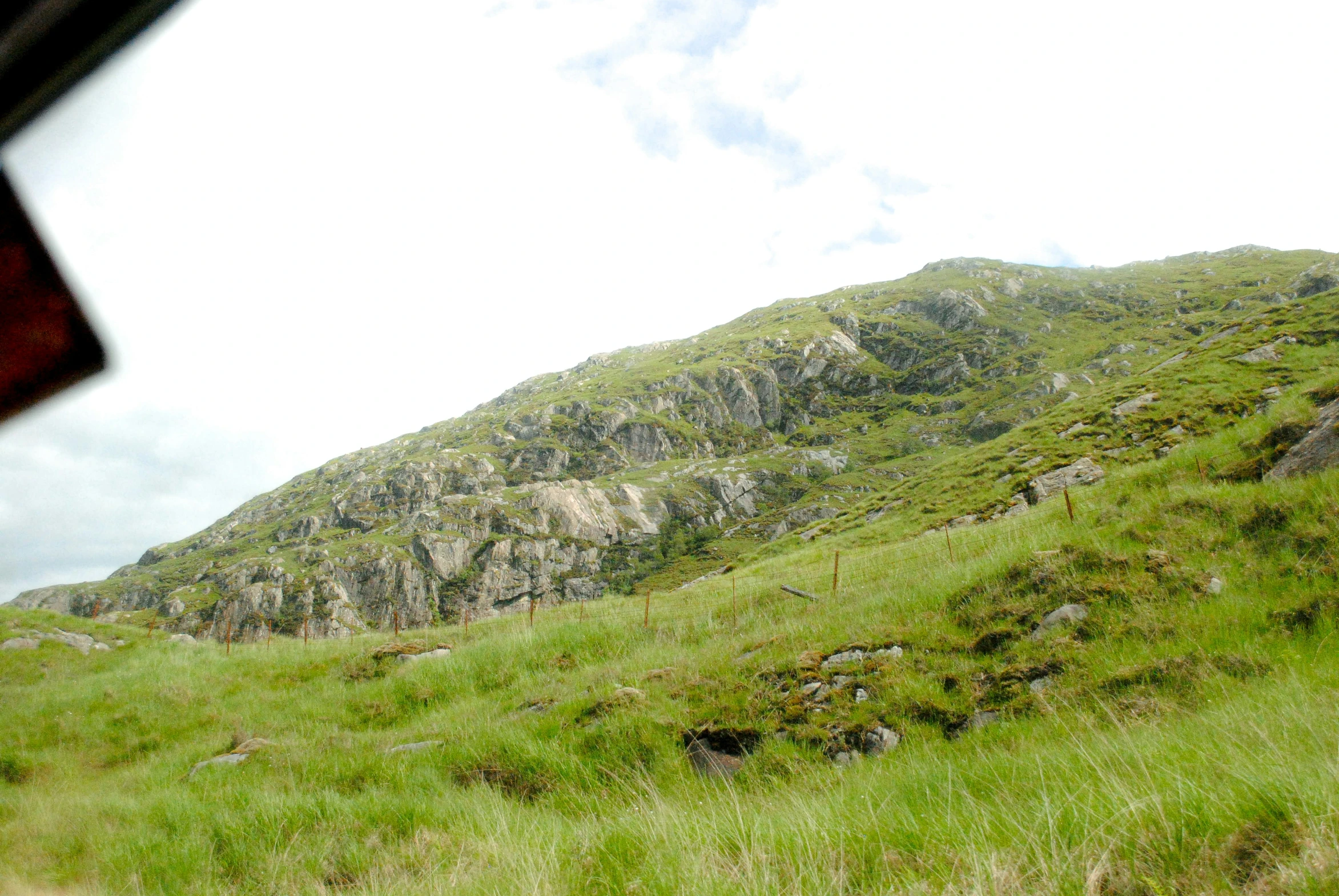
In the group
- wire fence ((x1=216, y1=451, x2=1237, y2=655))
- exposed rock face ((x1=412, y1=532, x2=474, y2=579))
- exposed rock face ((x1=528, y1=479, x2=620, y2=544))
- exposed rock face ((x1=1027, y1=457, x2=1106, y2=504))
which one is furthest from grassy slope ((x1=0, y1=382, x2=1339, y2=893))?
exposed rock face ((x1=528, y1=479, x2=620, y2=544))

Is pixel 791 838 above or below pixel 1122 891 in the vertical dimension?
below

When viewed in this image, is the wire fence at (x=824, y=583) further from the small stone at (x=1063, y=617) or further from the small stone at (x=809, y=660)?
the small stone at (x=809, y=660)

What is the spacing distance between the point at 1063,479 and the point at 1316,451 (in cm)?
1794

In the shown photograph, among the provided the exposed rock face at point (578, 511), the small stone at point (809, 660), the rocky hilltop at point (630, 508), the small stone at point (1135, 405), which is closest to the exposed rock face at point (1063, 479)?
the small stone at point (1135, 405)

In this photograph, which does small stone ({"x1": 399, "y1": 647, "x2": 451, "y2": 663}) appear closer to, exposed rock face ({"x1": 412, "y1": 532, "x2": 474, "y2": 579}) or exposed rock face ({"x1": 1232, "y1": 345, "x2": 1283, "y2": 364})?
exposed rock face ({"x1": 1232, "y1": 345, "x2": 1283, "y2": 364})

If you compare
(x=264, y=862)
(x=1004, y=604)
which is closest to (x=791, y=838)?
(x=264, y=862)

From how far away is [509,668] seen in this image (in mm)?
14039

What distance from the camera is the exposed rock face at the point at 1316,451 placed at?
1013cm

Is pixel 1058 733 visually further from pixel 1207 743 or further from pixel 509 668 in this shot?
pixel 509 668

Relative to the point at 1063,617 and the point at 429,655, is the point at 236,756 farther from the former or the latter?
the point at 1063,617

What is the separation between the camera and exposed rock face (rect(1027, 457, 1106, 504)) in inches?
1019

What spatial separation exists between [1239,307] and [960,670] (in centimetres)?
17698

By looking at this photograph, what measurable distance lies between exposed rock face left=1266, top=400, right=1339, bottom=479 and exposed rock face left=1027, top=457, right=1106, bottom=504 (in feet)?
48.7

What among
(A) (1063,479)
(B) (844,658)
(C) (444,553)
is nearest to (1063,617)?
(B) (844,658)
